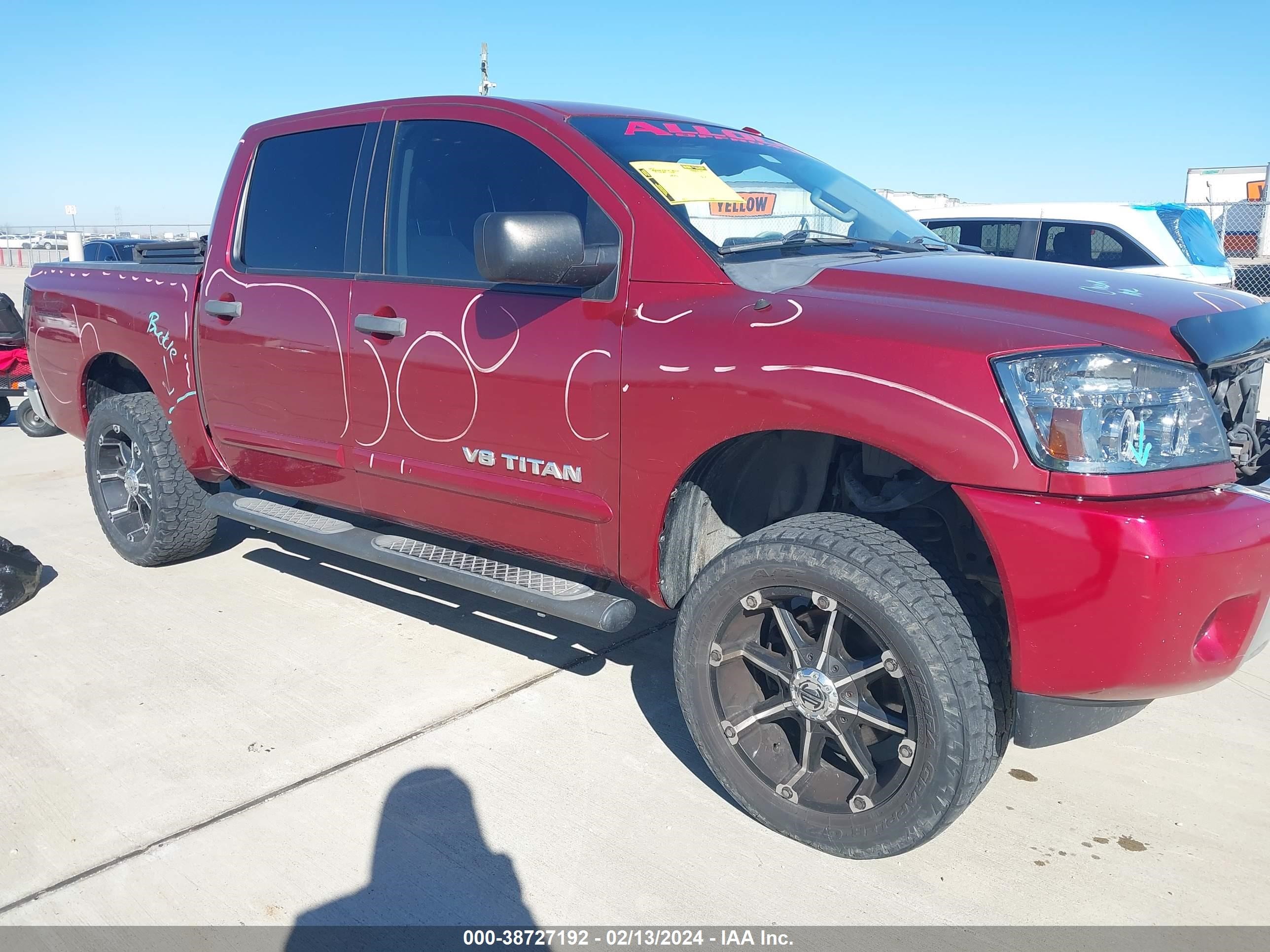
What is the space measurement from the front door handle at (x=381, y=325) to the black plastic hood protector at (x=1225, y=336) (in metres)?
2.29

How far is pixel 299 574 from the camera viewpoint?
4723 mm

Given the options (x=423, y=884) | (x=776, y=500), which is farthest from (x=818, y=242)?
(x=423, y=884)

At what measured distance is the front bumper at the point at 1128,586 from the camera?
2.02 meters

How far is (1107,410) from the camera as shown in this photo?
82.5 inches

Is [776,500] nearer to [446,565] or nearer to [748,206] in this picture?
[748,206]

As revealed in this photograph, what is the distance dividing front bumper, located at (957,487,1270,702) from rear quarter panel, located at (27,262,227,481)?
342cm

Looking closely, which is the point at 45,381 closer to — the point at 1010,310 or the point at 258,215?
the point at 258,215

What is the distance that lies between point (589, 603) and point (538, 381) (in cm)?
68

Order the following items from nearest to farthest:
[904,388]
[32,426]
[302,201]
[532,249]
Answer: [904,388]
[532,249]
[302,201]
[32,426]

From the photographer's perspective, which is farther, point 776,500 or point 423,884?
point 776,500

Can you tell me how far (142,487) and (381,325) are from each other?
2044 millimetres

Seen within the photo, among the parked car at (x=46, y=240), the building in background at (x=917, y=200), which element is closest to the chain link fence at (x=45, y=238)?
the parked car at (x=46, y=240)

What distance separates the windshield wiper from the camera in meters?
2.93

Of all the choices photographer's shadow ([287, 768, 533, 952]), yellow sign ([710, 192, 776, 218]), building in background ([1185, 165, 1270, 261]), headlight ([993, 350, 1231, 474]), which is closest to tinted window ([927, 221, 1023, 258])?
yellow sign ([710, 192, 776, 218])
